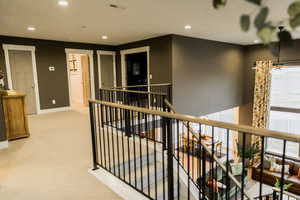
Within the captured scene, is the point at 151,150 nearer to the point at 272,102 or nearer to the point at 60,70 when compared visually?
the point at 60,70

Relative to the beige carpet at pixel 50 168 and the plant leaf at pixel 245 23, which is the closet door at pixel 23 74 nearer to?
the beige carpet at pixel 50 168

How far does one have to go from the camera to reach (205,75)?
22.8ft

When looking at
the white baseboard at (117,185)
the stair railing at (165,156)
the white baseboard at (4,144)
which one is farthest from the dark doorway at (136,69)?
the white baseboard at (117,185)

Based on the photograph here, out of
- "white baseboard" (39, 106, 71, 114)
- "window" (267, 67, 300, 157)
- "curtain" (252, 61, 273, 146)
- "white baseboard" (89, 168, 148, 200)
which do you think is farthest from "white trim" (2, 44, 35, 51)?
"window" (267, 67, 300, 157)

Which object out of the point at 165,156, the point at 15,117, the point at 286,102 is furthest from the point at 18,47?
the point at 286,102

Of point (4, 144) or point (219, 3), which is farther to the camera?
point (4, 144)

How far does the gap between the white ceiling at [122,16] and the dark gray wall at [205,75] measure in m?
0.97

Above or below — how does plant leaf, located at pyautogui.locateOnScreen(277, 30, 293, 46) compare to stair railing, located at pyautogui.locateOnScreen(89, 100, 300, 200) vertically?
above

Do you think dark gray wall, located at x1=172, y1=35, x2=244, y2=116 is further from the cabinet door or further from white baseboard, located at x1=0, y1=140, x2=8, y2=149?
white baseboard, located at x1=0, y1=140, x2=8, y2=149

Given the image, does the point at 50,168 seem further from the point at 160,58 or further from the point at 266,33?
the point at 160,58

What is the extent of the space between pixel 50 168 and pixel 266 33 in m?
3.21

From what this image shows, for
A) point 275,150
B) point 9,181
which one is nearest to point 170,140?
point 9,181

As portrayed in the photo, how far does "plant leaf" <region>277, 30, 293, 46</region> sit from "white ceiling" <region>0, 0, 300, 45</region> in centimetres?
287

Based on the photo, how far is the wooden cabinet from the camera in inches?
152
